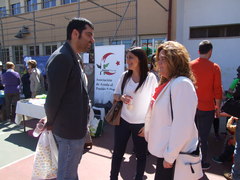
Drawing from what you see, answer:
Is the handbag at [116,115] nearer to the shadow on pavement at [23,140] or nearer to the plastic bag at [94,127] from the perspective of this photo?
the plastic bag at [94,127]

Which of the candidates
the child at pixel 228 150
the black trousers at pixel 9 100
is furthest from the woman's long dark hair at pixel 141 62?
the black trousers at pixel 9 100

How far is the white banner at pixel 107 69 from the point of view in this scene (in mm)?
5922

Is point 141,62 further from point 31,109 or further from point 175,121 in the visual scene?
point 31,109

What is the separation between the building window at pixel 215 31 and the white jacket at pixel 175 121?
21.8ft

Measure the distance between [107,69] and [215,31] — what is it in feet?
13.7

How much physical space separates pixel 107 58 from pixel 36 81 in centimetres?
220

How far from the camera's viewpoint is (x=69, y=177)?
1.70 metres

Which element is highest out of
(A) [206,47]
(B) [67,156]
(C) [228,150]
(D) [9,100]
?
(A) [206,47]

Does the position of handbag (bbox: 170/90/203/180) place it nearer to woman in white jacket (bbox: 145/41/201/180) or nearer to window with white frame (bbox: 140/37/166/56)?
woman in white jacket (bbox: 145/41/201/180)

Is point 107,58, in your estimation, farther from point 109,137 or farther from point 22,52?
point 22,52

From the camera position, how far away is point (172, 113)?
4.55ft

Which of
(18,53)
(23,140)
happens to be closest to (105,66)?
(23,140)

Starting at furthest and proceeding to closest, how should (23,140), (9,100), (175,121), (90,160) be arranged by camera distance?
(9,100), (23,140), (90,160), (175,121)

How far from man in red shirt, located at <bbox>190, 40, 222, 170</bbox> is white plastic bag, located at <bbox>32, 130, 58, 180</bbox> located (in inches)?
80.0
